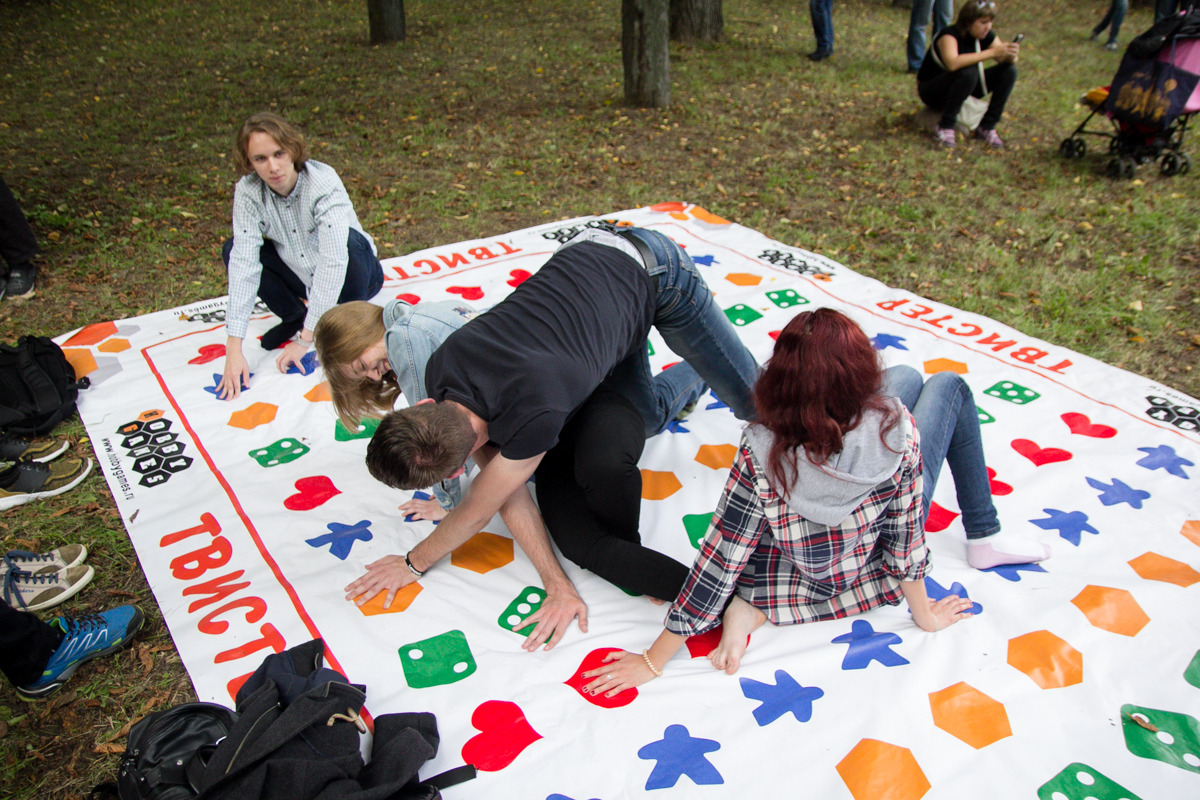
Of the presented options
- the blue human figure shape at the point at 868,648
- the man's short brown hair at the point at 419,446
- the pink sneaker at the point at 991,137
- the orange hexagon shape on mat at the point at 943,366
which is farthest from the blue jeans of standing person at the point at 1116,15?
the man's short brown hair at the point at 419,446

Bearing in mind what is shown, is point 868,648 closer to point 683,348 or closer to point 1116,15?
point 683,348

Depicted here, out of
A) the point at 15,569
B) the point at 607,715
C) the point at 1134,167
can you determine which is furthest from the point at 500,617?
the point at 1134,167

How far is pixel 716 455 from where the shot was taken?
302 centimetres

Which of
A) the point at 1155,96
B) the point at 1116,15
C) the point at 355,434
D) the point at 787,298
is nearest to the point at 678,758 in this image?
the point at 355,434

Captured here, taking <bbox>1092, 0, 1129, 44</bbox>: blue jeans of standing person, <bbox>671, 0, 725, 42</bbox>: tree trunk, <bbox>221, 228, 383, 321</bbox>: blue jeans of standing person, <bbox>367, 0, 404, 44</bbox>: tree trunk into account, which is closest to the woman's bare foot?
<bbox>221, 228, 383, 321</bbox>: blue jeans of standing person

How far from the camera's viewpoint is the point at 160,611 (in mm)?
2369

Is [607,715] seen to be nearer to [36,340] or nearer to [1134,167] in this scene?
[36,340]

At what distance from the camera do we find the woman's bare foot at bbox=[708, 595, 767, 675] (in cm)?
208

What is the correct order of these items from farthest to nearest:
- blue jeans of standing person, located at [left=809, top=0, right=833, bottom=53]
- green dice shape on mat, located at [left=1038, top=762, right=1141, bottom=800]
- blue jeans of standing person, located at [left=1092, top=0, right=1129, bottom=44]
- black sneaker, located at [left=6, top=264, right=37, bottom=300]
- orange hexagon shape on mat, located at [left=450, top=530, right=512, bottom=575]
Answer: blue jeans of standing person, located at [left=1092, top=0, right=1129, bottom=44] < blue jeans of standing person, located at [left=809, top=0, right=833, bottom=53] < black sneaker, located at [left=6, top=264, right=37, bottom=300] < orange hexagon shape on mat, located at [left=450, top=530, right=512, bottom=575] < green dice shape on mat, located at [left=1038, top=762, right=1141, bottom=800]

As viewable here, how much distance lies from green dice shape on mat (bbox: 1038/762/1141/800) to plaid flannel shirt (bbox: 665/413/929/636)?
55 centimetres

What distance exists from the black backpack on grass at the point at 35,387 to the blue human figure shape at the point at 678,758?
2.92 m

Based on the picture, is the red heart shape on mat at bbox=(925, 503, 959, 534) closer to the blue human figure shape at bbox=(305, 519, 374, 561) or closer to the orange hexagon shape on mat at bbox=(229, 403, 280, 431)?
the blue human figure shape at bbox=(305, 519, 374, 561)

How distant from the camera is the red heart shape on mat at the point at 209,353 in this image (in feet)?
12.0

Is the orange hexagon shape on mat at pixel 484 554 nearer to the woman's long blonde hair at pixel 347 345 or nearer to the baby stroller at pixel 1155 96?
the woman's long blonde hair at pixel 347 345
